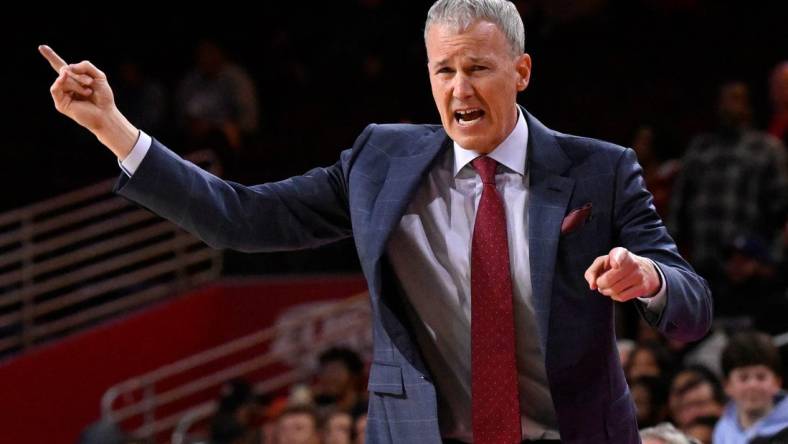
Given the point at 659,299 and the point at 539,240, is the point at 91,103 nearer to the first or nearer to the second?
the point at 539,240

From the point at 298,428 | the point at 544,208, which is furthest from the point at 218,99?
the point at 544,208

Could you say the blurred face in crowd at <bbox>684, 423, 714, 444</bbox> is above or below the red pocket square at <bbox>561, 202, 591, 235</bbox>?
below

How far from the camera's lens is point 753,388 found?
218 inches

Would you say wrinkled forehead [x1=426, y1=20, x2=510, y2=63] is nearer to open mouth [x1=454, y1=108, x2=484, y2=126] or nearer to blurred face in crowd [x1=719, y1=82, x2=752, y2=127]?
open mouth [x1=454, y1=108, x2=484, y2=126]

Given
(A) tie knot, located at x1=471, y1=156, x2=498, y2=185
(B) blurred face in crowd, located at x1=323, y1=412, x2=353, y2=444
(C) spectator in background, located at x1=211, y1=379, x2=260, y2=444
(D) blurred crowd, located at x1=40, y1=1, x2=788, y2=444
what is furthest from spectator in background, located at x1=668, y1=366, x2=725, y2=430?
(A) tie knot, located at x1=471, y1=156, x2=498, y2=185

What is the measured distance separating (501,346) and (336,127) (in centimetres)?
754

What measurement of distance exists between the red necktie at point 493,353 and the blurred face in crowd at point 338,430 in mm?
3655

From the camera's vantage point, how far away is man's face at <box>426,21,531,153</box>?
280 centimetres

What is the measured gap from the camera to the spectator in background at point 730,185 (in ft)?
25.7

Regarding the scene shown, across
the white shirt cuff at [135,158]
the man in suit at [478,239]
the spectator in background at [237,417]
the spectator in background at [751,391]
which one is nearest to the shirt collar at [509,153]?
the man in suit at [478,239]

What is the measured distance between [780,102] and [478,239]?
20.0 feet

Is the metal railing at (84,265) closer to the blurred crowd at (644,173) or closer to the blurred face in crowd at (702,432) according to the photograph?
the blurred crowd at (644,173)

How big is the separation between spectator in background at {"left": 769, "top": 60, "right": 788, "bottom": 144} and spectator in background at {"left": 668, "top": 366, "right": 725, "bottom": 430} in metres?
2.64

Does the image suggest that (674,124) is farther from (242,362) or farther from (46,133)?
(46,133)
